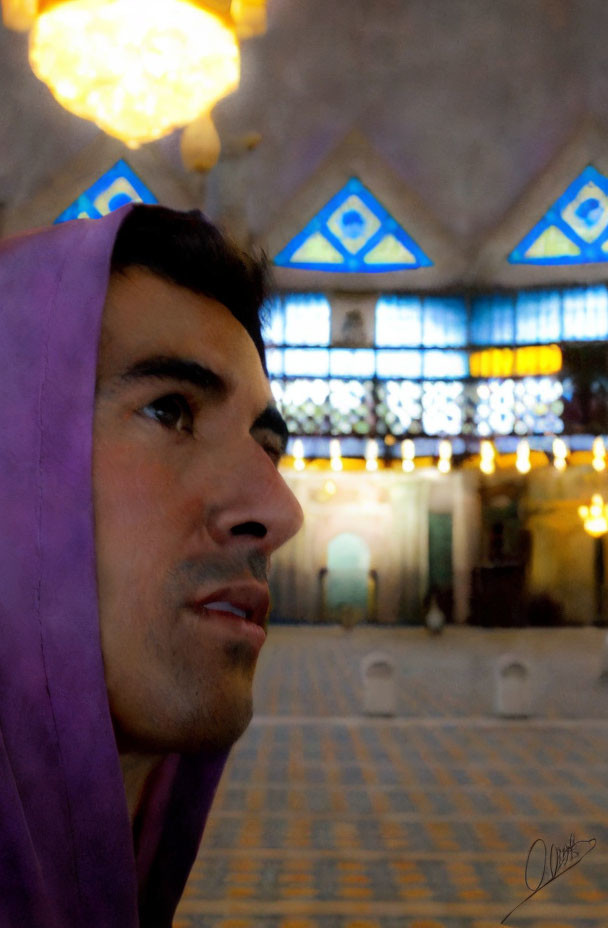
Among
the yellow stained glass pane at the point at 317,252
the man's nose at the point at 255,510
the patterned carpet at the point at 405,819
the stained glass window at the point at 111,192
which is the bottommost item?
the patterned carpet at the point at 405,819

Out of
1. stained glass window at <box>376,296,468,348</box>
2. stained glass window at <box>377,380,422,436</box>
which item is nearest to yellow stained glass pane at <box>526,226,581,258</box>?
stained glass window at <box>376,296,468,348</box>

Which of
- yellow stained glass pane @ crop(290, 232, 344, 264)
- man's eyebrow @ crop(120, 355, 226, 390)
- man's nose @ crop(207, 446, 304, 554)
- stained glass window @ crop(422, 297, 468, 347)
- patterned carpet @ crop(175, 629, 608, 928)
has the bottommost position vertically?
patterned carpet @ crop(175, 629, 608, 928)

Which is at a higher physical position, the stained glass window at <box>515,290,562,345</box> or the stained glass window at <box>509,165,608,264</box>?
the stained glass window at <box>509,165,608,264</box>

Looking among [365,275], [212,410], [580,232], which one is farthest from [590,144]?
[212,410]

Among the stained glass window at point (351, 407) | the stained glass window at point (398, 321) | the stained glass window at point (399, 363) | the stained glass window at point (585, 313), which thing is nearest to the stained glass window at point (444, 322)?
the stained glass window at point (398, 321)

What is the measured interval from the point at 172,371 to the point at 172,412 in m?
0.04

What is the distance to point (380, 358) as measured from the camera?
48.3ft

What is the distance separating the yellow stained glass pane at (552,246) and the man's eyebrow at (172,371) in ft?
50.6

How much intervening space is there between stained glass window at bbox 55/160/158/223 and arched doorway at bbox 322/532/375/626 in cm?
774

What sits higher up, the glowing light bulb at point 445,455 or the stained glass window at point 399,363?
the stained glass window at point 399,363

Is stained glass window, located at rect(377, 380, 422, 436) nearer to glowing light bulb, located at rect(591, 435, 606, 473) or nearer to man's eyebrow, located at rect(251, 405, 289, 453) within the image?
glowing light bulb, located at rect(591, 435, 606, 473)

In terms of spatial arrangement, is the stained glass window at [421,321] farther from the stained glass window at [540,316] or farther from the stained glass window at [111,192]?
the stained glass window at [111,192]

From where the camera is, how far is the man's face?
0.73 meters

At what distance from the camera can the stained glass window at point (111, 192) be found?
43.6 ft
